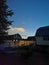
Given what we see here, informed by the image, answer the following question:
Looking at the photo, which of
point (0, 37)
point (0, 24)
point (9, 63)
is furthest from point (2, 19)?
point (9, 63)

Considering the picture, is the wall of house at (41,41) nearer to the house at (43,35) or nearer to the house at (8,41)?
the house at (43,35)

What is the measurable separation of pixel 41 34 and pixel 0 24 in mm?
6427

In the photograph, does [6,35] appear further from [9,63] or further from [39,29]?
[9,63]

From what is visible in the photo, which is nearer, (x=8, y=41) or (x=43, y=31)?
(x=43, y=31)

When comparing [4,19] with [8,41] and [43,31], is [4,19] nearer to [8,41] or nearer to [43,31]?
[43,31]

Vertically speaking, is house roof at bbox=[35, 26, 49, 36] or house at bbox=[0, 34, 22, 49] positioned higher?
house roof at bbox=[35, 26, 49, 36]

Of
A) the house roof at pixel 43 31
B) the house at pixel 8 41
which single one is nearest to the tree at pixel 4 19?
the house at pixel 8 41

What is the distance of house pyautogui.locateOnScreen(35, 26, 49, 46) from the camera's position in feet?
82.8

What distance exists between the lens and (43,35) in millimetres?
26219

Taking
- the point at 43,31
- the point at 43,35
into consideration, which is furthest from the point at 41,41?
the point at 43,31

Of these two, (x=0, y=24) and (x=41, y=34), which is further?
(x=41, y=34)

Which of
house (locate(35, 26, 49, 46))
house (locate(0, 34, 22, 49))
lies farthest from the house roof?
house (locate(0, 34, 22, 49))

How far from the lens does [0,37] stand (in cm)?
2455

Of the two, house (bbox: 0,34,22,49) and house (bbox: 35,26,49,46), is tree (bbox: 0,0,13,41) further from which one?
house (bbox: 35,26,49,46)
